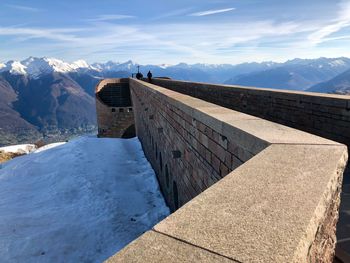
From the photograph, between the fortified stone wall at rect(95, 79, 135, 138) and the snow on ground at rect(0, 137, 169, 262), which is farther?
the fortified stone wall at rect(95, 79, 135, 138)

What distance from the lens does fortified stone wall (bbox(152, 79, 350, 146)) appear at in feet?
26.6

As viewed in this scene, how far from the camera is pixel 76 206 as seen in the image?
12031 millimetres

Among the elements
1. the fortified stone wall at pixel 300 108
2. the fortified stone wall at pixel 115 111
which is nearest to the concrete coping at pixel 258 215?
the fortified stone wall at pixel 300 108

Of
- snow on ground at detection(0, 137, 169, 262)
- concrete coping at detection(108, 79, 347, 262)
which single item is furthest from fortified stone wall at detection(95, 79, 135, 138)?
concrete coping at detection(108, 79, 347, 262)

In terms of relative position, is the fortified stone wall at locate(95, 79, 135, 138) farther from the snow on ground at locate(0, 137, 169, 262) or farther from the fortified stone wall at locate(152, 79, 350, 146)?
the fortified stone wall at locate(152, 79, 350, 146)

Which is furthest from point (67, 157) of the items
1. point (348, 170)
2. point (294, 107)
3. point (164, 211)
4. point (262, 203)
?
point (262, 203)

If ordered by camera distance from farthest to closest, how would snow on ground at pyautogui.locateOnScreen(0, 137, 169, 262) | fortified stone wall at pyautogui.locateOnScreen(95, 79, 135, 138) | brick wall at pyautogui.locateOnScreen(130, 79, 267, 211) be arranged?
fortified stone wall at pyautogui.locateOnScreen(95, 79, 135, 138) < snow on ground at pyautogui.locateOnScreen(0, 137, 169, 262) < brick wall at pyautogui.locateOnScreen(130, 79, 267, 211)

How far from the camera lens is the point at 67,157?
19.0 m

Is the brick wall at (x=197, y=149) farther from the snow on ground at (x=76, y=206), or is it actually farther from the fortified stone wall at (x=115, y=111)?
the fortified stone wall at (x=115, y=111)

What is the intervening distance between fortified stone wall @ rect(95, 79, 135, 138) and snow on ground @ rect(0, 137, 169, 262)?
13455 mm

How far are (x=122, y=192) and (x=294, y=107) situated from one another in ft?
24.5

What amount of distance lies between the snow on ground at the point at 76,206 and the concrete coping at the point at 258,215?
7001 millimetres

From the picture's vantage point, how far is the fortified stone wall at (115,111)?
33344 mm

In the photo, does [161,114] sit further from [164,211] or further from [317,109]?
[317,109]
